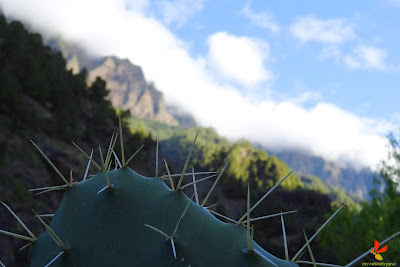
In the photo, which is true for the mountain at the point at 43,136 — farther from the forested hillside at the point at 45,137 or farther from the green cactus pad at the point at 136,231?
the green cactus pad at the point at 136,231

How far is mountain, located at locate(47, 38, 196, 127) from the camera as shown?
13275 centimetres

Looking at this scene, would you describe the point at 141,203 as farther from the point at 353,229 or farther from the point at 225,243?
the point at 353,229

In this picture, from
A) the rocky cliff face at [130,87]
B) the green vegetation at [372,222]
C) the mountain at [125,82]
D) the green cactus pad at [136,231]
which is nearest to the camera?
the green cactus pad at [136,231]

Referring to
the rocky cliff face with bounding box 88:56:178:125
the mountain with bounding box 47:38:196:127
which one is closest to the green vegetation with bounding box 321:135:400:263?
the mountain with bounding box 47:38:196:127

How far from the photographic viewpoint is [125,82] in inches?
5645

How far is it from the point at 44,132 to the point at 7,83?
2326mm

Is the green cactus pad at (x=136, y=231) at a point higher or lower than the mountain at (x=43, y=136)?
higher

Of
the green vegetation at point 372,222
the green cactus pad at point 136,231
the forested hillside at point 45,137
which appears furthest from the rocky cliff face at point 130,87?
the green cactus pad at point 136,231

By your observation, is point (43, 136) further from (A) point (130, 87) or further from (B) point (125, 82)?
(A) point (130, 87)

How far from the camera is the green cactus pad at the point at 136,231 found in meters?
0.90

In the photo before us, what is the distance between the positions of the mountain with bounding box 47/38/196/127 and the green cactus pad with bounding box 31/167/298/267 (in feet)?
431

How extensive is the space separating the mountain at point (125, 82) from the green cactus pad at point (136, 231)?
13127 centimetres

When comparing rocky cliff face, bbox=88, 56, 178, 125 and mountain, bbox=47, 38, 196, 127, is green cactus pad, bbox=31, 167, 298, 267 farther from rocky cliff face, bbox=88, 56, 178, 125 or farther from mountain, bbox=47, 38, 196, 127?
rocky cliff face, bbox=88, 56, 178, 125

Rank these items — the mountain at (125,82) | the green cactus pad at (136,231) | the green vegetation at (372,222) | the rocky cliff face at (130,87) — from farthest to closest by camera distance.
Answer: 1. the rocky cliff face at (130,87)
2. the mountain at (125,82)
3. the green vegetation at (372,222)
4. the green cactus pad at (136,231)
